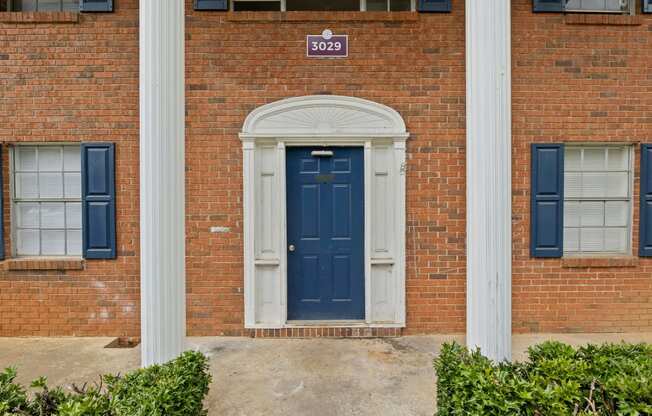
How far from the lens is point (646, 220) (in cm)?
490

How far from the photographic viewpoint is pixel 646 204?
490cm

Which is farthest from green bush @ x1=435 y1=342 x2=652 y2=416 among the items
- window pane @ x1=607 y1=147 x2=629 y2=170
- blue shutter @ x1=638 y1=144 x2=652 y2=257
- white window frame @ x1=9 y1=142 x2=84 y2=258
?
white window frame @ x1=9 y1=142 x2=84 y2=258

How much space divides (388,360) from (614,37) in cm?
492

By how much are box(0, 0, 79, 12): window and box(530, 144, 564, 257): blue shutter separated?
6.29 m

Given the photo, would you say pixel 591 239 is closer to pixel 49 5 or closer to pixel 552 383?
pixel 552 383

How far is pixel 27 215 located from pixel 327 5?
4825 millimetres

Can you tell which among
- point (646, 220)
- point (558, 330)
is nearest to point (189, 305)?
point (558, 330)

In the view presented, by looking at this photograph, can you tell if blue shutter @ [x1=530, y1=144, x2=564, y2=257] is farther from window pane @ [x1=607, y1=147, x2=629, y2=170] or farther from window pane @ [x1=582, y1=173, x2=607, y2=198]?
window pane @ [x1=607, y1=147, x2=629, y2=170]

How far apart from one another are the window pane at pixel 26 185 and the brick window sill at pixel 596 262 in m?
6.94

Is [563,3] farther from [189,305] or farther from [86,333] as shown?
Result: [86,333]

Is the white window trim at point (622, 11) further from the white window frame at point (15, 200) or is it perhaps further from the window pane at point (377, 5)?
the white window frame at point (15, 200)

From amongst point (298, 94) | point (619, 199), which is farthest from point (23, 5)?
point (619, 199)

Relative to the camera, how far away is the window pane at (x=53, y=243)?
5.04 meters

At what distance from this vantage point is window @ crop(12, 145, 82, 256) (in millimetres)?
4996
